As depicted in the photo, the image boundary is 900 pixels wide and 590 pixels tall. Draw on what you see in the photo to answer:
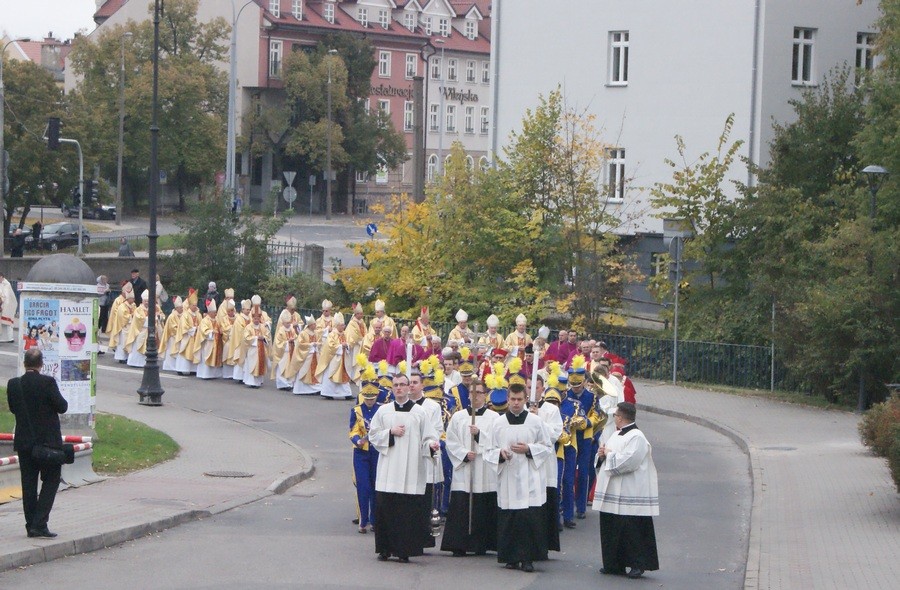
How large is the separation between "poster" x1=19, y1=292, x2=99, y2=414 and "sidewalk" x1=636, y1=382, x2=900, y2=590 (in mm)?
8800

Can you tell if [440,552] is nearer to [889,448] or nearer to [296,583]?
[296,583]

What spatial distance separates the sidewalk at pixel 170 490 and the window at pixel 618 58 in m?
22.0

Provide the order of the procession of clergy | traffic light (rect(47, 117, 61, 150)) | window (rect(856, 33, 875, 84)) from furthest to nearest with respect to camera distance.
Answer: traffic light (rect(47, 117, 61, 150))
window (rect(856, 33, 875, 84))
the procession of clergy

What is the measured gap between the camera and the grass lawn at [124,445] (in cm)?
1625

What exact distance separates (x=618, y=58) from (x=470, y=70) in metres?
43.2

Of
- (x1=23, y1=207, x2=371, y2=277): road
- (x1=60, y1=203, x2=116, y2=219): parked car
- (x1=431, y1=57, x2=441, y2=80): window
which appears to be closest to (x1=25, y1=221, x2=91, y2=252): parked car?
(x1=23, y1=207, x2=371, y2=277): road

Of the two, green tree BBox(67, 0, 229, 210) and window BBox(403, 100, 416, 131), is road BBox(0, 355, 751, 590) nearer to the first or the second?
green tree BBox(67, 0, 229, 210)

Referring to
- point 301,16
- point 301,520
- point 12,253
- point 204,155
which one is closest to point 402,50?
point 301,16

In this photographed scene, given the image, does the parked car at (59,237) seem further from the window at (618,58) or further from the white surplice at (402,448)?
the white surplice at (402,448)

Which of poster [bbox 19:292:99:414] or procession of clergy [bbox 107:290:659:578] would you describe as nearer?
Answer: procession of clergy [bbox 107:290:659:578]

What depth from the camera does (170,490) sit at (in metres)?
15.0

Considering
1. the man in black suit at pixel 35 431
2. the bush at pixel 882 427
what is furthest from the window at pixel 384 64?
the man in black suit at pixel 35 431

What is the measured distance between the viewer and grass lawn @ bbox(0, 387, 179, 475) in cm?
1625

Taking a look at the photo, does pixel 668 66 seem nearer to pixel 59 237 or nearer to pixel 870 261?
pixel 870 261
